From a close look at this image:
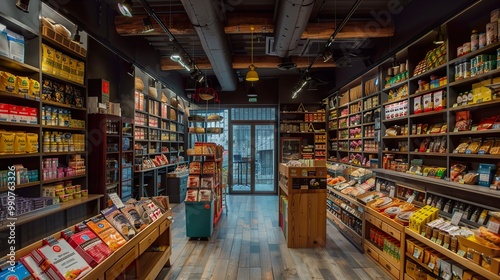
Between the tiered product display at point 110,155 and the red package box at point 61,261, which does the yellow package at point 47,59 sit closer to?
the tiered product display at point 110,155

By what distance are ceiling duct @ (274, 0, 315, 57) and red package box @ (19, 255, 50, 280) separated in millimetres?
3630

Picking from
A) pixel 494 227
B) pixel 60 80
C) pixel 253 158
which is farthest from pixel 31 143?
pixel 253 158

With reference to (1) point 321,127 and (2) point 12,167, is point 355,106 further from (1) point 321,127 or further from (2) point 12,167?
(2) point 12,167

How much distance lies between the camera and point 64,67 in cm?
375

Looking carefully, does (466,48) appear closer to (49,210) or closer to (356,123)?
(356,123)

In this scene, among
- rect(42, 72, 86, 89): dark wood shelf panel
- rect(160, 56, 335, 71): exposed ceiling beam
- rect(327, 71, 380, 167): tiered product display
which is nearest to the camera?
rect(42, 72, 86, 89): dark wood shelf panel

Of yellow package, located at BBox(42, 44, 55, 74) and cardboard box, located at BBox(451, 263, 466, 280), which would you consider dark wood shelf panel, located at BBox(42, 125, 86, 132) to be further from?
cardboard box, located at BBox(451, 263, 466, 280)

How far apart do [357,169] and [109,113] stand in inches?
204

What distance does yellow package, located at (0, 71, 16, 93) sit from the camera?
9.12 feet

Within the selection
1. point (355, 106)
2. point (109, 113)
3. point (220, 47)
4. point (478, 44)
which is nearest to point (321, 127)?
point (355, 106)

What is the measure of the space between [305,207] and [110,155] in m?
3.66

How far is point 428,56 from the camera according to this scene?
3.90 metres

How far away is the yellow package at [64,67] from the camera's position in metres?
3.71

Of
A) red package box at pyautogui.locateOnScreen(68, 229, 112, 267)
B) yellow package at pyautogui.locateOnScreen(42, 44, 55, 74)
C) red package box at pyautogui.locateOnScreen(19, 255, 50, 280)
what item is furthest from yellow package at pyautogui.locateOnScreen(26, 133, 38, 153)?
red package box at pyautogui.locateOnScreen(19, 255, 50, 280)
